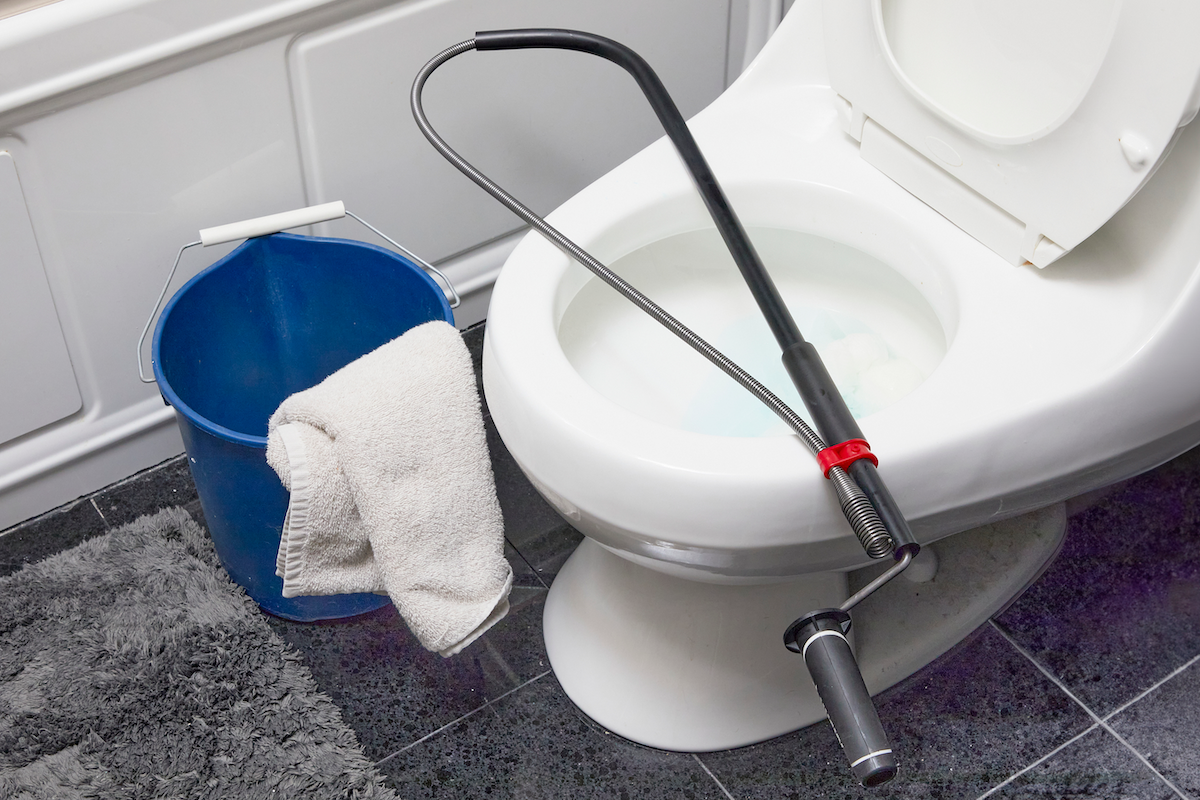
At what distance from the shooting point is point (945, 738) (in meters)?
0.97

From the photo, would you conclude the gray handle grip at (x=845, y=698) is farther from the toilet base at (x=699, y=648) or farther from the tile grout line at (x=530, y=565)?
the tile grout line at (x=530, y=565)

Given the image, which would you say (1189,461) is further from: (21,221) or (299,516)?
(21,221)

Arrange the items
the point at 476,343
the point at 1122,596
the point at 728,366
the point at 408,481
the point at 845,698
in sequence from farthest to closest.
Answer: the point at 476,343
the point at 1122,596
the point at 408,481
the point at 728,366
the point at 845,698

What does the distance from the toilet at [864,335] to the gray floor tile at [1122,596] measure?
2.0 inches

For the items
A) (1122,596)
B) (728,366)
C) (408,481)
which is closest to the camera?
(728,366)

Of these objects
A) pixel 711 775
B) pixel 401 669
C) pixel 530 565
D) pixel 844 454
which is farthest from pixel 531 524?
pixel 844 454

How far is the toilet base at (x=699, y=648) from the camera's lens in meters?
0.94

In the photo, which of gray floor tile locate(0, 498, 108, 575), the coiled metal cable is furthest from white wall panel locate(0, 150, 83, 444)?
the coiled metal cable

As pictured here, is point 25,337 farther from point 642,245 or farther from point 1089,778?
point 1089,778

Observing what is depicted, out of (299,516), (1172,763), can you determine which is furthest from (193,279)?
(1172,763)

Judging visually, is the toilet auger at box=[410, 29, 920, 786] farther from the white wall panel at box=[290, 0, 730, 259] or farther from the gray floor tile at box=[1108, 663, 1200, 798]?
the gray floor tile at box=[1108, 663, 1200, 798]

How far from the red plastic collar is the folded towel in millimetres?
301

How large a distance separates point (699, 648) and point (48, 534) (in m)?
0.68

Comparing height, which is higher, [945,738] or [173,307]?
[173,307]
